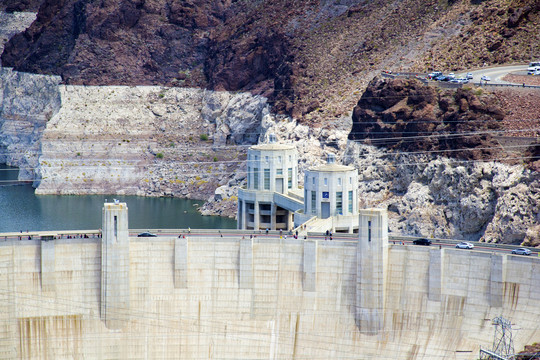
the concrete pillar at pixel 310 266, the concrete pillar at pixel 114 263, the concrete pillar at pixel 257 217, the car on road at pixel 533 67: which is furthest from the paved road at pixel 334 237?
the car on road at pixel 533 67

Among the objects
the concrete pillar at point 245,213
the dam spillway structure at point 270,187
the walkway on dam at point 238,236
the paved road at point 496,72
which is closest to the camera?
the walkway on dam at point 238,236

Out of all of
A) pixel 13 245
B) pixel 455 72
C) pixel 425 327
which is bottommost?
pixel 425 327

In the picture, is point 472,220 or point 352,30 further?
point 352,30

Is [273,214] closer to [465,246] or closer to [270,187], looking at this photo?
[270,187]

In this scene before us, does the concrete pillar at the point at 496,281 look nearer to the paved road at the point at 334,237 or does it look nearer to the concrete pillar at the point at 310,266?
the paved road at the point at 334,237

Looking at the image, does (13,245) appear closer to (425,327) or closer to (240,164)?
(425,327)

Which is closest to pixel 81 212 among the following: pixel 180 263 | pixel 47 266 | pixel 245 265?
pixel 180 263

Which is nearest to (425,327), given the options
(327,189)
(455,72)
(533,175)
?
(327,189)
